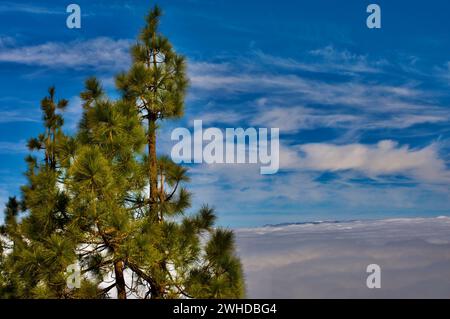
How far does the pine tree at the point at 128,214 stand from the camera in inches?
269

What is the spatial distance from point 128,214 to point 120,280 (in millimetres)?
1206

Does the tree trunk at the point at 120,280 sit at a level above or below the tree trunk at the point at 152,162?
below

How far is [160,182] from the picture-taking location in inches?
322

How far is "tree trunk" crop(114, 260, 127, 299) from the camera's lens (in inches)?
306

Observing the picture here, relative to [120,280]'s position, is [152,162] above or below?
above

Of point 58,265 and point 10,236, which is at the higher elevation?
point 10,236

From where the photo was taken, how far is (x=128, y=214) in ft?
23.7

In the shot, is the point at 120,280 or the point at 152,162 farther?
the point at 152,162

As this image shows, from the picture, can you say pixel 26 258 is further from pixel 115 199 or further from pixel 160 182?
pixel 160 182

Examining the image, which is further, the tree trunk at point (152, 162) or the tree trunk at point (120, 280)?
the tree trunk at point (152, 162)

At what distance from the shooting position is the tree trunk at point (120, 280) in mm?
7762

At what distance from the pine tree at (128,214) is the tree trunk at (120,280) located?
1cm

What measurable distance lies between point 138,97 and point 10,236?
20.8 feet
